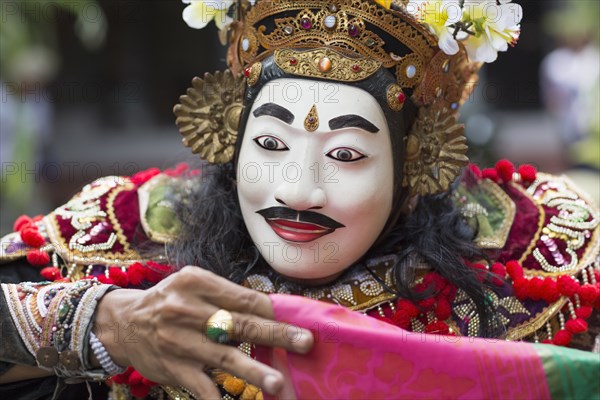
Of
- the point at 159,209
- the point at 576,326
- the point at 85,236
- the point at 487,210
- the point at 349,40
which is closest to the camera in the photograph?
the point at 349,40

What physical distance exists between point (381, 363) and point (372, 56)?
32.1 inches

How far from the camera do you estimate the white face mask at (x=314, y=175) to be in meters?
2.06

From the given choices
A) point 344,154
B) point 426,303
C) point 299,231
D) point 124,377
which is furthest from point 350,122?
point 124,377

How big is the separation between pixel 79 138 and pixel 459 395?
27.4 feet

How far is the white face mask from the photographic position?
2.06 metres

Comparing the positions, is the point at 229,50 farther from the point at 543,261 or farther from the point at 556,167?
the point at 556,167

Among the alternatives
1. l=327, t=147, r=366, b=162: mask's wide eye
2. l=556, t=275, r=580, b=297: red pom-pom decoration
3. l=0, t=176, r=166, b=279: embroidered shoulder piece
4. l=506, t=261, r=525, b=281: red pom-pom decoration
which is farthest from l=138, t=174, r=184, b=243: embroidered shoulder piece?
l=556, t=275, r=580, b=297: red pom-pom decoration

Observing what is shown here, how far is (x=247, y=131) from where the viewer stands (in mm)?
2188

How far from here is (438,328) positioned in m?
2.19

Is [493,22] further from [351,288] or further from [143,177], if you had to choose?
[143,177]

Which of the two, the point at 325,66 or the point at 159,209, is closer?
the point at 325,66

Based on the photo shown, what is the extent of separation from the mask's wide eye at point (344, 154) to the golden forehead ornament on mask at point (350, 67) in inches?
6.7

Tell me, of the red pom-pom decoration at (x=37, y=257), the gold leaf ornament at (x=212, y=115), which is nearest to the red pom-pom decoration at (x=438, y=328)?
the gold leaf ornament at (x=212, y=115)

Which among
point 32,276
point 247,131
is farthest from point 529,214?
point 32,276
